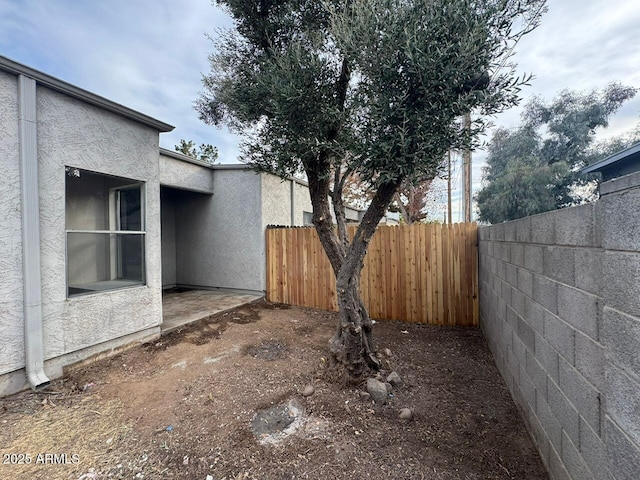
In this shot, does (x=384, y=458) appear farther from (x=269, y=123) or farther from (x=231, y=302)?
(x=231, y=302)

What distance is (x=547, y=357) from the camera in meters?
2.05

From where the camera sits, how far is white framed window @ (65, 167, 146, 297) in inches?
149

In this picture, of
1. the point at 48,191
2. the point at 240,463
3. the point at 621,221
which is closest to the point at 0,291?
the point at 48,191

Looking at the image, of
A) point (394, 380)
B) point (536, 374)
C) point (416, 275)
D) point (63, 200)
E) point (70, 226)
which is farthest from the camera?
point (416, 275)

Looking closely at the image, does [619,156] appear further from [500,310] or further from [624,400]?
[624,400]

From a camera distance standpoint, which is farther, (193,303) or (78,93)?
(193,303)

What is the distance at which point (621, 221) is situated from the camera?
1.19 meters

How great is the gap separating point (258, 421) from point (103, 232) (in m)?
3.50

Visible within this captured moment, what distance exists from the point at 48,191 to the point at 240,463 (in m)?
3.73

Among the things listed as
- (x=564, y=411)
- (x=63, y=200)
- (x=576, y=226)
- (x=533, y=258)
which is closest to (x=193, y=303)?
(x=63, y=200)

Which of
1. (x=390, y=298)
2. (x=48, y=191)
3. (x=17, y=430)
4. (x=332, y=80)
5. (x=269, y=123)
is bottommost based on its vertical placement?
(x=17, y=430)

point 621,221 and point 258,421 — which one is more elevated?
point 621,221

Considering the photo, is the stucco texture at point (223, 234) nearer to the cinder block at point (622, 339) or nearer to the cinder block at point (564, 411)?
the cinder block at point (564, 411)

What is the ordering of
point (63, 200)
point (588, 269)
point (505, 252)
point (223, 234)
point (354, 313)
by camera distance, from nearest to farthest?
point (588, 269)
point (505, 252)
point (354, 313)
point (63, 200)
point (223, 234)
